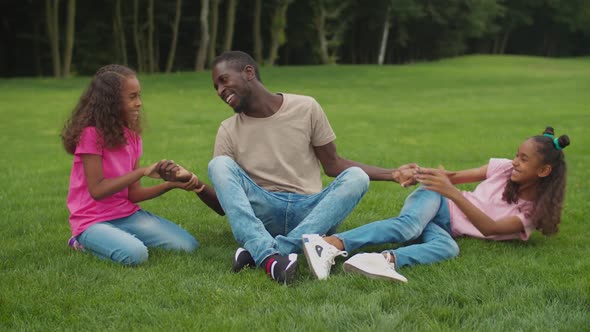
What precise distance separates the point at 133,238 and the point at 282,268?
121 cm

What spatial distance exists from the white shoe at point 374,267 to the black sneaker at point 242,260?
61 cm

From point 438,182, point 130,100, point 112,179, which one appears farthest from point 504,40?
point 112,179

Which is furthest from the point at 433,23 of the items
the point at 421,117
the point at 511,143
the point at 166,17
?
the point at 511,143

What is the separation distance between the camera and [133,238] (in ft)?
15.6

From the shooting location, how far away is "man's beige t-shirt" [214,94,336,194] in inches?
195

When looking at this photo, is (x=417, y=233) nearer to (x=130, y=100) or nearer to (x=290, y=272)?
(x=290, y=272)

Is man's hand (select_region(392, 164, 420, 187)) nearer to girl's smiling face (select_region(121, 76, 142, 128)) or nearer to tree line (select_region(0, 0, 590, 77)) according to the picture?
girl's smiling face (select_region(121, 76, 142, 128))

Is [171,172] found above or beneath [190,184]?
above

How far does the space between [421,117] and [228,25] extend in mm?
20437

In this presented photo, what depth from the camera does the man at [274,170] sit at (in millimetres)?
4535

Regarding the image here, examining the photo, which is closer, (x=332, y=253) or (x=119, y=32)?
(x=332, y=253)

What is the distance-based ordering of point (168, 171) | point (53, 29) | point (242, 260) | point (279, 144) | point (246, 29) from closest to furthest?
point (242, 260) < point (168, 171) < point (279, 144) < point (53, 29) < point (246, 29)

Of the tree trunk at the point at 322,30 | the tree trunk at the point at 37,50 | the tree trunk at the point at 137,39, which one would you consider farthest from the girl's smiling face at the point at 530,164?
the tree trunk at the point at 322,30

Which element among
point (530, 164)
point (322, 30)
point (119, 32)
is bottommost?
point (322, 30)
